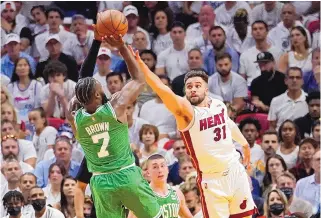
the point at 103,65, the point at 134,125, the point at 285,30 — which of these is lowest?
the point at 134,125

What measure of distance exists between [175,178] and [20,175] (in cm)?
222

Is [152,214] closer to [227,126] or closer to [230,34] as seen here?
[227,126]

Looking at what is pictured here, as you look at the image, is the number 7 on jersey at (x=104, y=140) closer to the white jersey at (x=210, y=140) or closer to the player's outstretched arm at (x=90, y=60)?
the player's outstretched arm at (x=90, y=60)

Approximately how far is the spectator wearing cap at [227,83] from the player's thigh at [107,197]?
640 centimetres

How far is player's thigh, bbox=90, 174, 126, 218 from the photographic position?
11.9m

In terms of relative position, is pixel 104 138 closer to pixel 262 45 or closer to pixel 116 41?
pixel 116 41

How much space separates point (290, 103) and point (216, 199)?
5335mm

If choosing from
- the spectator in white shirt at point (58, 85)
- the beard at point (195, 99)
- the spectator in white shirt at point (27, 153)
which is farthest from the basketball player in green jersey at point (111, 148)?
the spectator in white shirt at point (58, 85)

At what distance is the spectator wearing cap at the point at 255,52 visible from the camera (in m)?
18.9

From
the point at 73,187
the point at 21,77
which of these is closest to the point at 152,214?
the point at 73,187

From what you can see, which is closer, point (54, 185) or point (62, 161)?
point (54, 185)

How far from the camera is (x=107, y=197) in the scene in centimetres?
1197

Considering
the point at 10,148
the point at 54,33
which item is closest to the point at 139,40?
the point at 54,33

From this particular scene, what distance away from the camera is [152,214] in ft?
39.6
